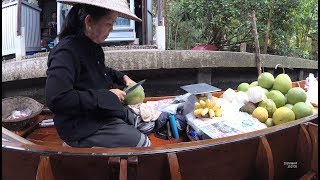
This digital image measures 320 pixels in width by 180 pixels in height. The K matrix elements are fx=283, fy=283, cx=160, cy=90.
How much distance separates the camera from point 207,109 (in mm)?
2203

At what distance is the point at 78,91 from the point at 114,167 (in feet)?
1.74

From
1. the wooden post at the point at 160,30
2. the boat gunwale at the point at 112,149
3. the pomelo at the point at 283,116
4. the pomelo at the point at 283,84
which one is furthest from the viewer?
the wooden post at the point at 160,30

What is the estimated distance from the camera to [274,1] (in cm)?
666

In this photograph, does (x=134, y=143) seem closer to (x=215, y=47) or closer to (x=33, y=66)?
(x=33, y=66)

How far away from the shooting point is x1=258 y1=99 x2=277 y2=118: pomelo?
87.3 inches

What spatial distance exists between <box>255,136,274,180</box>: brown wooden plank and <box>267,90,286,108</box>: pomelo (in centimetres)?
79

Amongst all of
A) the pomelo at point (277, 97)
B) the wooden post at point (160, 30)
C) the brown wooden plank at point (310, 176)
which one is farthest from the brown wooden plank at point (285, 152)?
the wooden post at point (160, 30)

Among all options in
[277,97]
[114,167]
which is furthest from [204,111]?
[114,167]

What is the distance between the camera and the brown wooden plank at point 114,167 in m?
1.35

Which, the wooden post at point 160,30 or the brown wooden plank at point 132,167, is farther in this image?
the wooden post at point 160,30

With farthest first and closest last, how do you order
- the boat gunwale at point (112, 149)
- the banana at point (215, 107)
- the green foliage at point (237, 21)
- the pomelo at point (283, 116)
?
1. the green foliage at point (237, 21)
2. the banana at point (215, 107)
3. the pomelo at point (283, 116)
4. the boat gunwale at point (112, 149)

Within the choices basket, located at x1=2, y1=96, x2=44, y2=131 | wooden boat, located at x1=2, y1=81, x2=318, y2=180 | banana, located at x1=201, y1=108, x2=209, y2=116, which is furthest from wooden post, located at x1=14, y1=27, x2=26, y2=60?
banana, located at x1=201, y1=108, x2=209, y2=116

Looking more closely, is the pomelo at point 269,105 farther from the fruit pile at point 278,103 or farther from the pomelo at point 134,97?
the pomelo at point 134,97

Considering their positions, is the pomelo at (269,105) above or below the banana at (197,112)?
above
